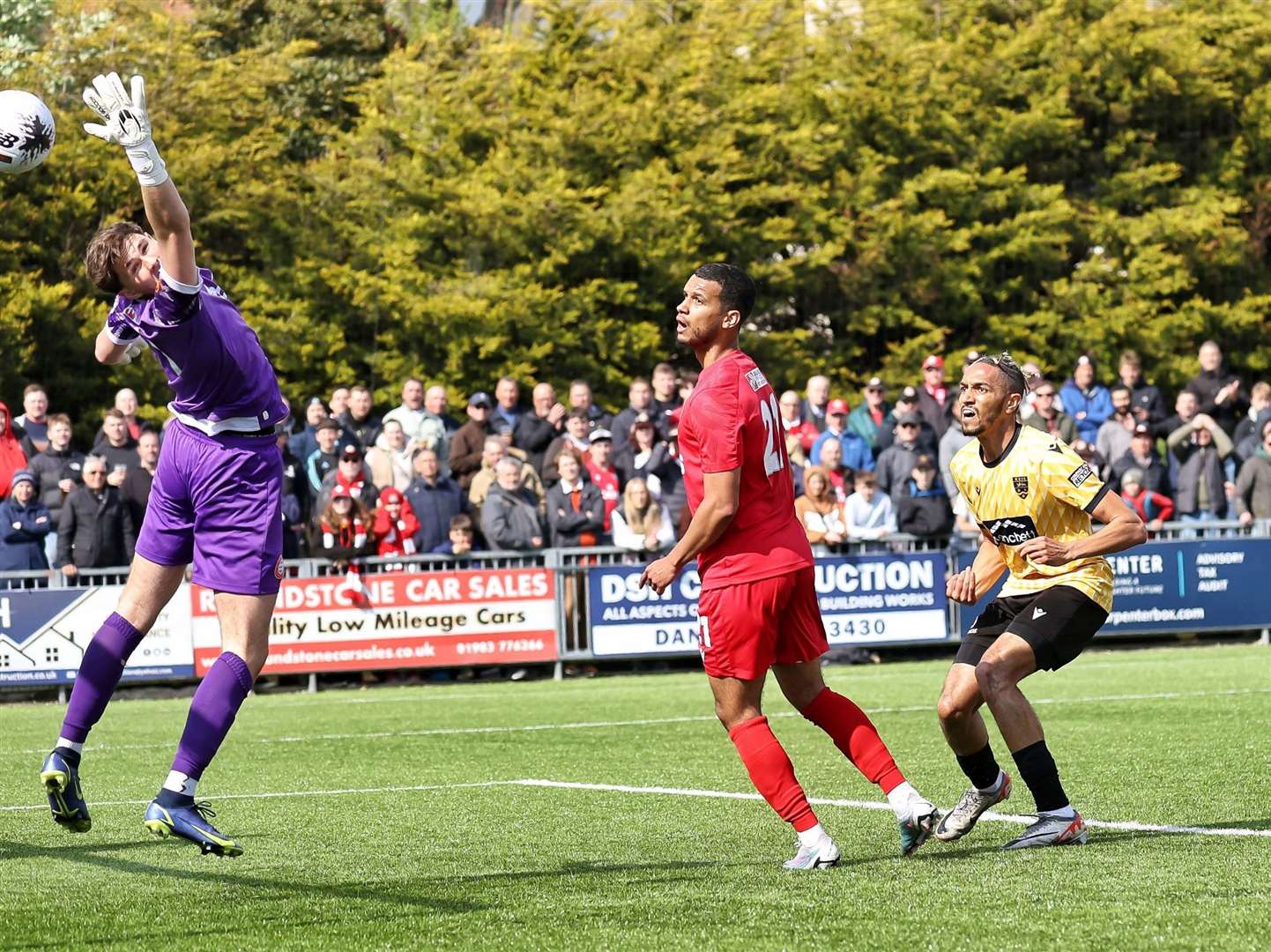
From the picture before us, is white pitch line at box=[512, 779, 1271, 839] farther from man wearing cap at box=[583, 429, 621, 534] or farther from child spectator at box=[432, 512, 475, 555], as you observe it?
man wearing cap at box=[583, 429, 621, 534]

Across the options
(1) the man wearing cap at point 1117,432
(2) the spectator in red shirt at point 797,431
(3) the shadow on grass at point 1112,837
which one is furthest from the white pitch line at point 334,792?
(1) the man wearing cap at point 1117,432

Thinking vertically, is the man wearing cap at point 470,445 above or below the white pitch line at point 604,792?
above

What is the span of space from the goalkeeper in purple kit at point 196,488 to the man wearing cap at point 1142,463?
569 inches

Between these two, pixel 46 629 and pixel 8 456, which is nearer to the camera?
pixel 8 456

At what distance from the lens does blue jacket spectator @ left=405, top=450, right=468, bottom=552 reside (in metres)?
18.2

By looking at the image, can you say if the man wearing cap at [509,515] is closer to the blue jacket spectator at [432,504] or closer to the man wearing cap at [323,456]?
the blue jacket spectator at [432,504]

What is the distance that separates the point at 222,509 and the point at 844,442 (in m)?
13.2

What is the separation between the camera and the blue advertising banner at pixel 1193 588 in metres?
19.9

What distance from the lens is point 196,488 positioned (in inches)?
278

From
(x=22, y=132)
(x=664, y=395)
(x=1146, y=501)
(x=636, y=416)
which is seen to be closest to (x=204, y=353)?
(x=22, y=132)

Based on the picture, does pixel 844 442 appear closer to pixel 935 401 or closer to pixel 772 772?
pixel 935 401

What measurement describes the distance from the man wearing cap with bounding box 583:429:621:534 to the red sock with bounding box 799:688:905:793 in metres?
11.5

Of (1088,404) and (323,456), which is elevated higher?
(1088,404)

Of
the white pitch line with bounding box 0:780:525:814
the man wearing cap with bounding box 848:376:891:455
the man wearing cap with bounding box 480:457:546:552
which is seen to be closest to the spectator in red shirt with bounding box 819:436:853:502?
the man wearing cap with bounding box 848:376:891:455
